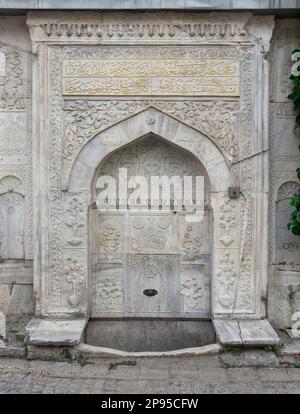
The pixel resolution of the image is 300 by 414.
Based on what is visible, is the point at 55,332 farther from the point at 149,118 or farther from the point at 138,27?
the point at 138,27

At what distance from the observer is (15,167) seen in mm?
4395

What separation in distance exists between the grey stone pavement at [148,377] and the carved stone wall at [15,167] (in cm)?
87

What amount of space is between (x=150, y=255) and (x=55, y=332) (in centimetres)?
123

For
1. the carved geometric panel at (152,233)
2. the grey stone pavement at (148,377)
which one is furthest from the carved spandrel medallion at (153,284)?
the grey stone pavement at (148,377)

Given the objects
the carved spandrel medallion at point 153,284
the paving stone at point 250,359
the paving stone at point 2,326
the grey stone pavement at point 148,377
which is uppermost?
the carved spandrel medallion at point 153,284

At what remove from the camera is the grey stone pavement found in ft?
10.9

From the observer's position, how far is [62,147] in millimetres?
4172

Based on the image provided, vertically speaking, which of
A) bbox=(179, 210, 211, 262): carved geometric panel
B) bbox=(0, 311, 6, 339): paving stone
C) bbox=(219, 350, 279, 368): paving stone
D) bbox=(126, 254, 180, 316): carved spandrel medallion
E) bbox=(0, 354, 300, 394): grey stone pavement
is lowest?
bbox=(0, 354, 300, 394): grey stone pavement

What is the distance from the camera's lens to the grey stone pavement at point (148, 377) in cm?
332

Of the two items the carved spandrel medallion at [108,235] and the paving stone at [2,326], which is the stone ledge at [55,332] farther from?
the carved spandrel medallion at [108,235]

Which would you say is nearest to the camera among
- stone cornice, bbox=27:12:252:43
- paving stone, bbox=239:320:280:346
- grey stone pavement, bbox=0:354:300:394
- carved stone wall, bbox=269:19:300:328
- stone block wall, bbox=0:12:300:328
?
grey stone pavement, bbox=0:354:300:394

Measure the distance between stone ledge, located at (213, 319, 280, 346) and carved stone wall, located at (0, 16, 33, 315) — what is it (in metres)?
2.00

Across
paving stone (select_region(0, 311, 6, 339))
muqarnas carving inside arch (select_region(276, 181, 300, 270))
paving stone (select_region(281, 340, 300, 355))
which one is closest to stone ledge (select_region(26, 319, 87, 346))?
paving stone (select_region(0, 311, 6, 339))

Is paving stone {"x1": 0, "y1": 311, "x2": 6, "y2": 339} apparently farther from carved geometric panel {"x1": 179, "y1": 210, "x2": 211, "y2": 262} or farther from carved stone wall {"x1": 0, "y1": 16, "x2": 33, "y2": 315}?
carved geometric panel {"x1": 179, "y1": 210, "x2": 211, "y2": 262}
